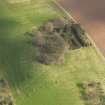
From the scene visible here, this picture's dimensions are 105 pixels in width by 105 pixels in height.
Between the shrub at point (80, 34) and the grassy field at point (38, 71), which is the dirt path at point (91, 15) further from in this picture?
the grassy field at point (38, 71)

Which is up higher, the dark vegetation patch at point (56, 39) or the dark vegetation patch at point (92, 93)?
the dark vegetation patch at point (56, 39)

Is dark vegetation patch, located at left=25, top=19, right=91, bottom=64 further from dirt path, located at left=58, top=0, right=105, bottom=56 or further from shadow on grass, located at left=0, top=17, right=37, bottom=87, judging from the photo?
dirt path, located at left=58, top=0, right=105, bottom=56

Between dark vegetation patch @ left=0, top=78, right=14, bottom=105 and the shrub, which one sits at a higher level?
the shrub

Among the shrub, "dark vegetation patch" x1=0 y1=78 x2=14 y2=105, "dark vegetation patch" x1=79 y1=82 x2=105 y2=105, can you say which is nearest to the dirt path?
the shrub

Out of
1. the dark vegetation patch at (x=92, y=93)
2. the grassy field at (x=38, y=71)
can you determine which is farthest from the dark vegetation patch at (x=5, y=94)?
the dark vegetation patch at (x=92, y=93)

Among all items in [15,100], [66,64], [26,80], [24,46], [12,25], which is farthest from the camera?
[12,25]

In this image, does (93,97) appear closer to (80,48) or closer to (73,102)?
(73,102)

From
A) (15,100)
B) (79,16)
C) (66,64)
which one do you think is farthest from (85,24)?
(15,100)
